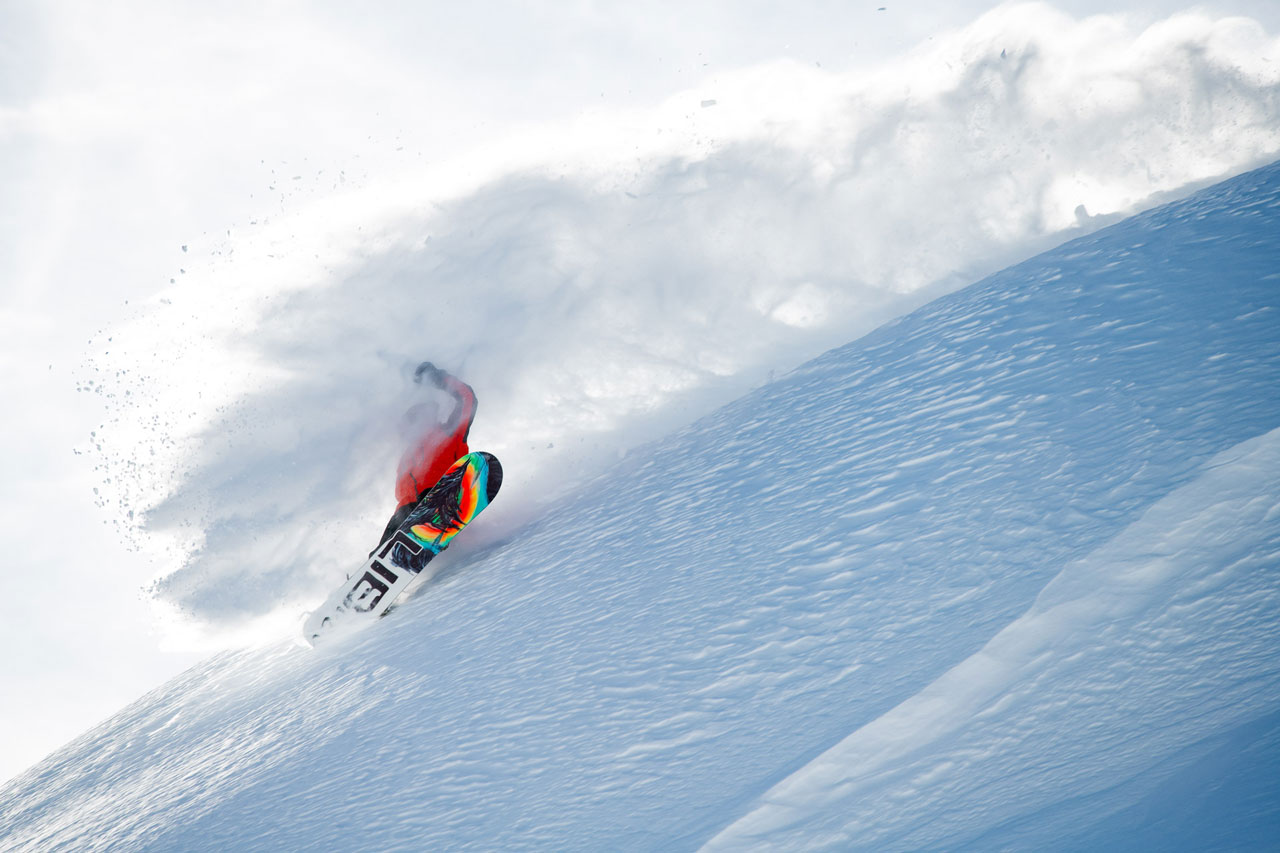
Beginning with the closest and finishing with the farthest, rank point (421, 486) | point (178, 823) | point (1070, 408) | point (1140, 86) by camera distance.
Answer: point (178, 823) → point (1070, 408) → point (421, 486) → point (1140, 86)

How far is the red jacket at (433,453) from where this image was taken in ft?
24.5

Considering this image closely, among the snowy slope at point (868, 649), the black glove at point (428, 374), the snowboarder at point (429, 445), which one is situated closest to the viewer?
the snowy slope at point (868, 649)

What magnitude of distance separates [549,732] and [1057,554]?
91.9 inches

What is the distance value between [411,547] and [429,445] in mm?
1133

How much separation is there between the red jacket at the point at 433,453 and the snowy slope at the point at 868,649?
0.93 metres

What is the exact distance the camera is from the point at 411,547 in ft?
22.6

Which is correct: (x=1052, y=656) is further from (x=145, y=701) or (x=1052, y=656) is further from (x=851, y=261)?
(x=145, y=701)

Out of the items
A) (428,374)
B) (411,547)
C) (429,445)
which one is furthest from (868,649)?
(428,374)

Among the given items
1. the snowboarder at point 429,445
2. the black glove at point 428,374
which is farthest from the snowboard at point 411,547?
the black glove at point 428,374

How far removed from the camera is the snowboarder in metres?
7.43

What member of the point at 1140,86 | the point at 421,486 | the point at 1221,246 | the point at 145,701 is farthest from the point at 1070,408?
the point at 145,701

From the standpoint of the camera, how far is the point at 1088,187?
993 cm

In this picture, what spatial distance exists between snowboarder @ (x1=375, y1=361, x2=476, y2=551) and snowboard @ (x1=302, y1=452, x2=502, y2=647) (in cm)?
21

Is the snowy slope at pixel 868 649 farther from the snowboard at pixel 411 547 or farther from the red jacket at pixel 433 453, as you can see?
the red jacket at pixel 433 453
